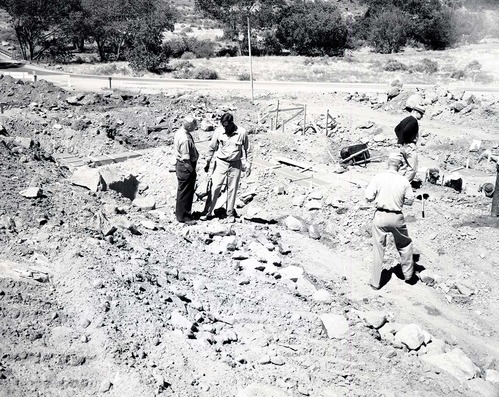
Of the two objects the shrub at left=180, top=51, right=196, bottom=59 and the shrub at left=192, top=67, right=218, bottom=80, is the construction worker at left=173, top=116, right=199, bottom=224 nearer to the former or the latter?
the shrub at left=192, top=67, right=218, bottom=80

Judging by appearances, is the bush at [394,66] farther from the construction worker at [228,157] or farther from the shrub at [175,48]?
the construction worker at [228,157]

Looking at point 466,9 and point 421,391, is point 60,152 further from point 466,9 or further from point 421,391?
point 466,9

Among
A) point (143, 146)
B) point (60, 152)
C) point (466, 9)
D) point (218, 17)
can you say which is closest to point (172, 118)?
point (143, 146)

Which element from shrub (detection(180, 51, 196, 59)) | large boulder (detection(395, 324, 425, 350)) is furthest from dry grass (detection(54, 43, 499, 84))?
large boulder (detection(395, 324, 425, 350))

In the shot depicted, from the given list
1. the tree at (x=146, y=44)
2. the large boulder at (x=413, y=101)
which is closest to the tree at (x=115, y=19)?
the tree at (x=146, y=44)

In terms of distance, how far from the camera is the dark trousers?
7.97m

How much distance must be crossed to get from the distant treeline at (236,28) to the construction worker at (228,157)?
23301mm

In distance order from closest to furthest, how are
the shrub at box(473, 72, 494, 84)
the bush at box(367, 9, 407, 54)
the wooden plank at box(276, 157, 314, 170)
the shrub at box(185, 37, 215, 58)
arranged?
1. the wooden plank at box(276, 157, 314, 170)
2. the shrub at box(473, 72, 494, 84)
3. the shrub at box(185, 37, 215, 58)
4. the bush at box(367, 9, 407, 54)

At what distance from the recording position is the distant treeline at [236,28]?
1303 inches

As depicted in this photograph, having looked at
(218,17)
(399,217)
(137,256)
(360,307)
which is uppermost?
(218,17)

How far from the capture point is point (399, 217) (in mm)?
6598

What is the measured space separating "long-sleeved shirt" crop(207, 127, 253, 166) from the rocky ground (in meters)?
0.99

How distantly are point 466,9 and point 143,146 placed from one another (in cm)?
4153

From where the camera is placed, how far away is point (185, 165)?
7910 millimetres
